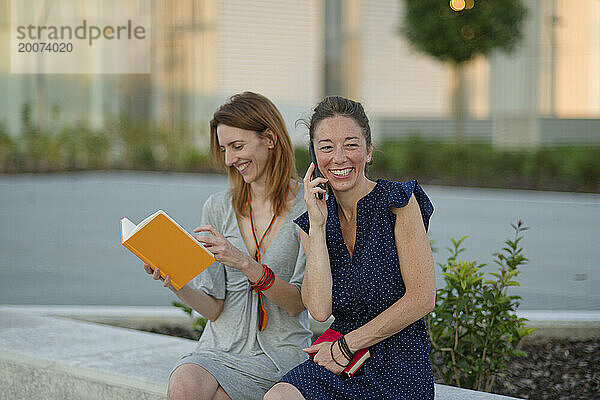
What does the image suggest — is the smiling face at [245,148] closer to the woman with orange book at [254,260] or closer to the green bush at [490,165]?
the woman with orange book at [254,260]

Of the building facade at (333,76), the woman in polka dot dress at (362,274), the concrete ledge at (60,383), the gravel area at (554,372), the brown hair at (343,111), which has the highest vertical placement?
the building facade at (333,76)

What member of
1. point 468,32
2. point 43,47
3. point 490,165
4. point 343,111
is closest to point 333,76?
point 468,32

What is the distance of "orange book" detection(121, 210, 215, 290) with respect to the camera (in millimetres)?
2594

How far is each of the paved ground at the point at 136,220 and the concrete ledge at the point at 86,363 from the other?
2.77m

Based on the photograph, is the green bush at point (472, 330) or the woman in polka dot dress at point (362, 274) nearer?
the woman in polka dot dress at point (362, 274)

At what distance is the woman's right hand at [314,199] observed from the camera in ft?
8.34

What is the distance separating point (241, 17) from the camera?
2019 centimetres

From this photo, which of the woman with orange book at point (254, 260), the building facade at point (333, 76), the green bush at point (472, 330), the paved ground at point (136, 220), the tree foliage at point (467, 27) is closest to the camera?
the woman with orange book at point (254, 260)

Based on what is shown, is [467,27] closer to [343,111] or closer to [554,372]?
[554,372]

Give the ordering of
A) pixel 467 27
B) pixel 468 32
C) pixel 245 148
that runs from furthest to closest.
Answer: pixel 468 32 < pixel 467 27 < pixel 245 148

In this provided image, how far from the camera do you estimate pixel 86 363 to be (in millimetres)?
3363

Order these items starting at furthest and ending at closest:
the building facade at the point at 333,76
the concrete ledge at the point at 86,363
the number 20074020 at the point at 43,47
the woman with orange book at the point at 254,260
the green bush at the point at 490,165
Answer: the building facade at the point at 333,76 → the green bush at the point at 490,165 → the number 20074020 at the point at 43,47 → the concrete ledge at the point at 86,363 → the woman with orange book at the point at 254,260

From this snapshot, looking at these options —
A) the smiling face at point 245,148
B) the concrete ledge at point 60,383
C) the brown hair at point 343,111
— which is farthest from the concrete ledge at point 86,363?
the brown hair at point 343,111

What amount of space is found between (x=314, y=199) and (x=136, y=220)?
8595 millimetres
